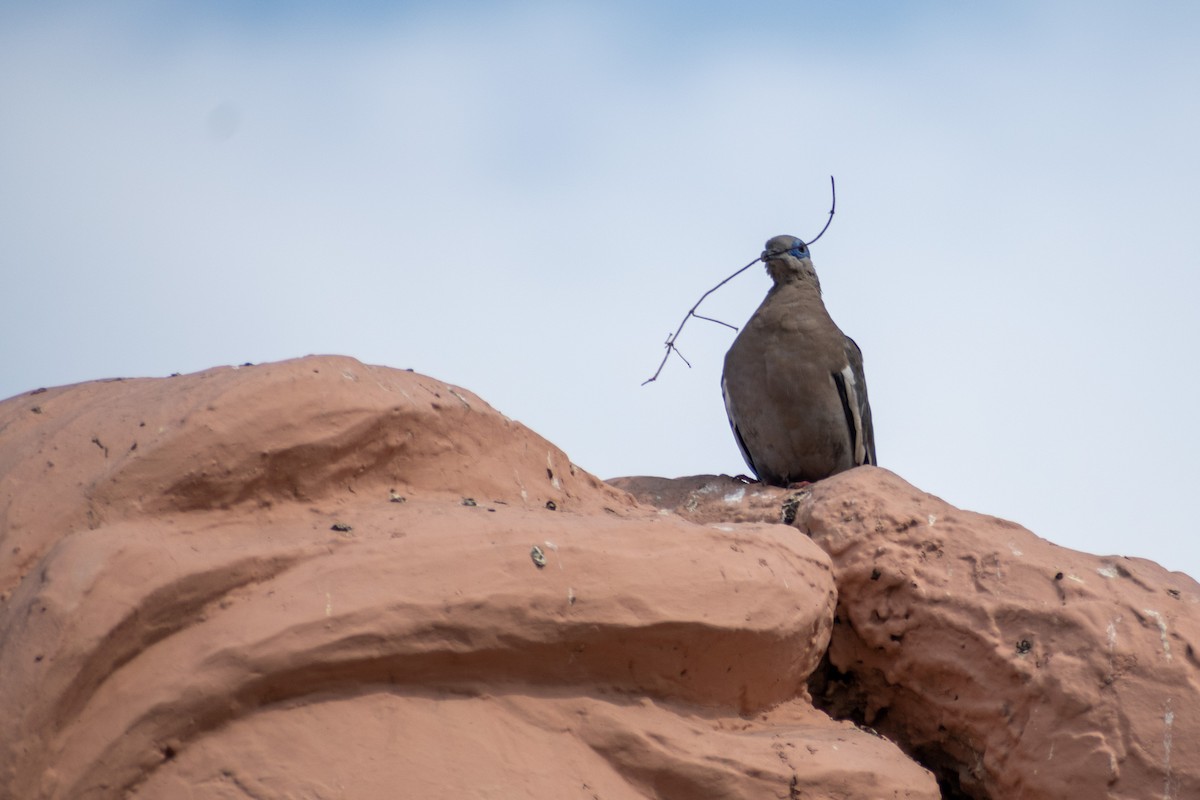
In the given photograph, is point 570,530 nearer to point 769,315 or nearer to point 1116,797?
point 1116,797

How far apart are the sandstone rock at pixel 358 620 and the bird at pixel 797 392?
287 cm

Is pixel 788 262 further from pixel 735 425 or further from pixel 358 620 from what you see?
pixel 358 620

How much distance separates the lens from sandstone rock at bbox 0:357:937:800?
2.54 metres

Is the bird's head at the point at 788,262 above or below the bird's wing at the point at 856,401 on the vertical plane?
above

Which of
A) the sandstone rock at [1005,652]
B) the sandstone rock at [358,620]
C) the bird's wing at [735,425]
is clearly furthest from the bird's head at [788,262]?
the sandstone rock at [358,620]

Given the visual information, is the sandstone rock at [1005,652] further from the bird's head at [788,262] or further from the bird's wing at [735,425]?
the bird's head at [788,262]

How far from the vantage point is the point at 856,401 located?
630cm

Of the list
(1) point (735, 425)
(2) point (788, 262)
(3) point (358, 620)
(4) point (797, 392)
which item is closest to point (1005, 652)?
(3) point (358, 620)

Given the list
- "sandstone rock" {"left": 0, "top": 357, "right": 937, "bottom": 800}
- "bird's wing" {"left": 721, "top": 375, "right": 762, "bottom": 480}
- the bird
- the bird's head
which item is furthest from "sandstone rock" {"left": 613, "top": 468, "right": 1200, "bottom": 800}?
the bird's head

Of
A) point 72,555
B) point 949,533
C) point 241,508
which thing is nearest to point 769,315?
point 949,533

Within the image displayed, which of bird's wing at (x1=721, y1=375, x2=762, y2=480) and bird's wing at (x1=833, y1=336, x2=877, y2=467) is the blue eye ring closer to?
bird's wing at (x1=833, y1=336, x2=877, y2=467)

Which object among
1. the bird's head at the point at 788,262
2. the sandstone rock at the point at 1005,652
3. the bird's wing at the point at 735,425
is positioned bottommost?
the sandstone rock at the point at 1005,652

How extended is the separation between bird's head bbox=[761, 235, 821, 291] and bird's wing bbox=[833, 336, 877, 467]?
416mm

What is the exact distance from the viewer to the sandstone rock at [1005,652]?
3303 millimetres
